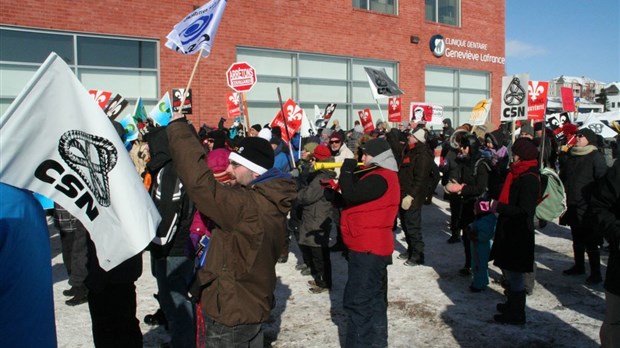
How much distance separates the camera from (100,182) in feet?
8.18

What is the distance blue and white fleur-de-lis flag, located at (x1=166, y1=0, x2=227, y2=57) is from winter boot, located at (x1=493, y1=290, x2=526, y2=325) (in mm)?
3951

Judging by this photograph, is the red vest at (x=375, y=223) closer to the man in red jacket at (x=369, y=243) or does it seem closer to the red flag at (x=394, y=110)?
the man in red jacket at (x=369, y=243)

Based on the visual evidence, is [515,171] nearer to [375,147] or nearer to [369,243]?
[375,147]

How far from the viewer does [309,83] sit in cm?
1966

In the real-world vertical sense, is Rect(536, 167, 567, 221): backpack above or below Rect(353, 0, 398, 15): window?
below

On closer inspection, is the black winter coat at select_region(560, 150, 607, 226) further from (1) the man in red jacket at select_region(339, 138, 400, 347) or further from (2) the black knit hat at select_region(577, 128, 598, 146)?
(1) the man in red jacket at select_region(339, 138, 400, 347)

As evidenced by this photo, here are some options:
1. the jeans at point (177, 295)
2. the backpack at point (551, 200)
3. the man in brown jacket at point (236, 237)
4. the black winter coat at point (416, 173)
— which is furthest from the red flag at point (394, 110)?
the man in brown jacket at point (236, 237)

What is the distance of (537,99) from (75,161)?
37.4 feet

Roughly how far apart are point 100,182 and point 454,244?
7.70 m

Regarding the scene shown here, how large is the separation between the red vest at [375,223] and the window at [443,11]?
20.3 meters

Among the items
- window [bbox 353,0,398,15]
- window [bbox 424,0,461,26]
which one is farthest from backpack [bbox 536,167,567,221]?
window [bbox 424,0,461,26]

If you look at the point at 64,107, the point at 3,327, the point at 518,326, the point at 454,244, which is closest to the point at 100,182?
the point at 64,107

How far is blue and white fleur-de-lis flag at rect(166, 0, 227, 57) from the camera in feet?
16.5

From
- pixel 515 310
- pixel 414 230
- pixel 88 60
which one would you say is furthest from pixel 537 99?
pixel 88 60
